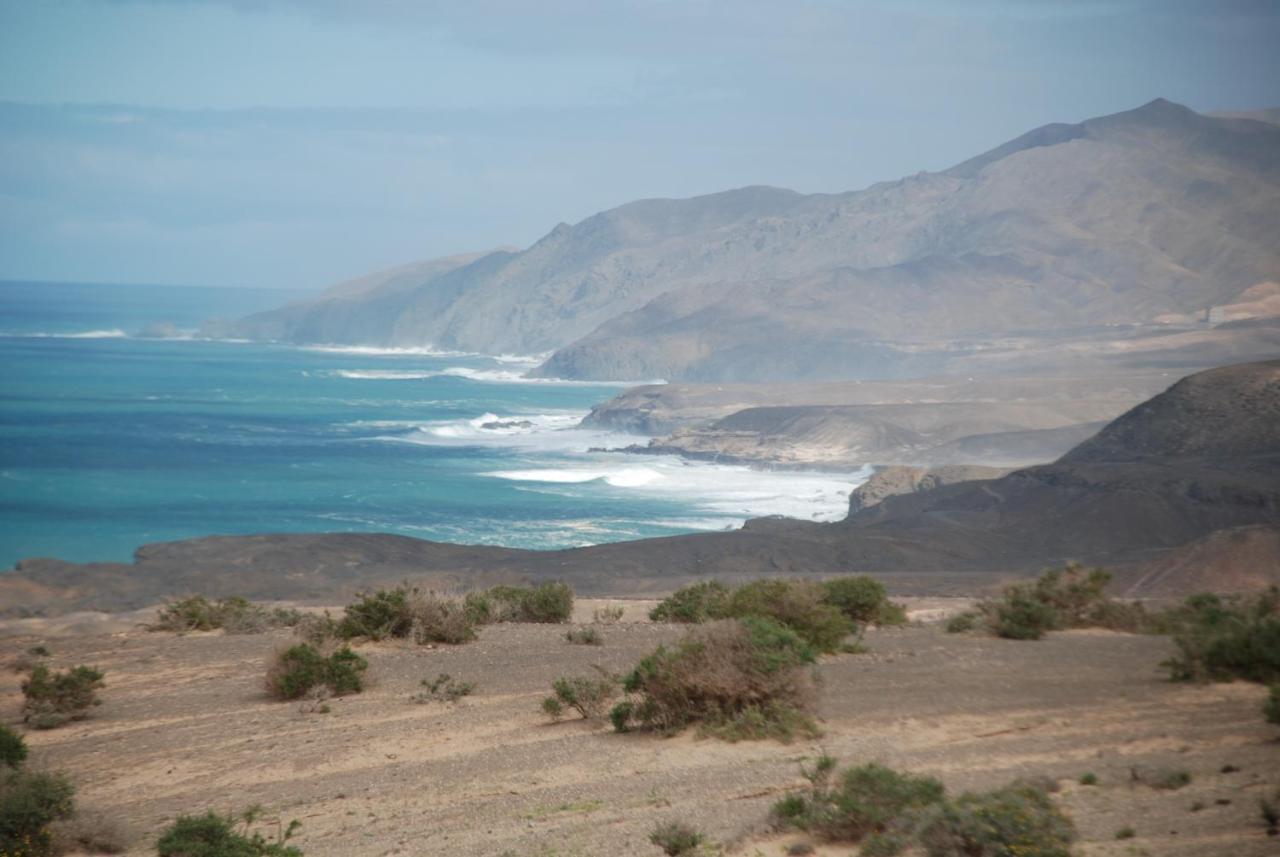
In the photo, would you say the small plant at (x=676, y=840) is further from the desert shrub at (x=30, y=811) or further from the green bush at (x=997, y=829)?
the desert shrub at (x=30, y=811)

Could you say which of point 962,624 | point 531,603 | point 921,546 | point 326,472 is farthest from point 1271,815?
point 326,472

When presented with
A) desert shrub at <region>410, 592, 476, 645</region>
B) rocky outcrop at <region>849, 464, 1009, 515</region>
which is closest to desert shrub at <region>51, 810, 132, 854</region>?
desert shrub at <region>410, 592, 476, 645</region>

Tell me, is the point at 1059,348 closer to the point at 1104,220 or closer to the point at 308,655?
the point at 1104,220

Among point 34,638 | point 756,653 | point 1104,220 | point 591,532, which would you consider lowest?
point 591,532

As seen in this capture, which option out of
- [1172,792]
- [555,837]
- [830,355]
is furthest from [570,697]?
[830,355]

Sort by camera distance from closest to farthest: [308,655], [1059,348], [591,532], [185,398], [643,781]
Result: 1. [643,781]
2. [308,655]
3. [591,532]
4. [185,398]
5. [1059,348]

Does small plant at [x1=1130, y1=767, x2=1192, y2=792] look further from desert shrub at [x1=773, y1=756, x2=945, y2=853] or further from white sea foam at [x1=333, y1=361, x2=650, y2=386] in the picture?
white sea foam at [x1=333, y1=361, x2=650, y2=386]

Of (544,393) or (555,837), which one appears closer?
(555,837)

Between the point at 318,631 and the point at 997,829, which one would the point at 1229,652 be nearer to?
the point at 997,829
